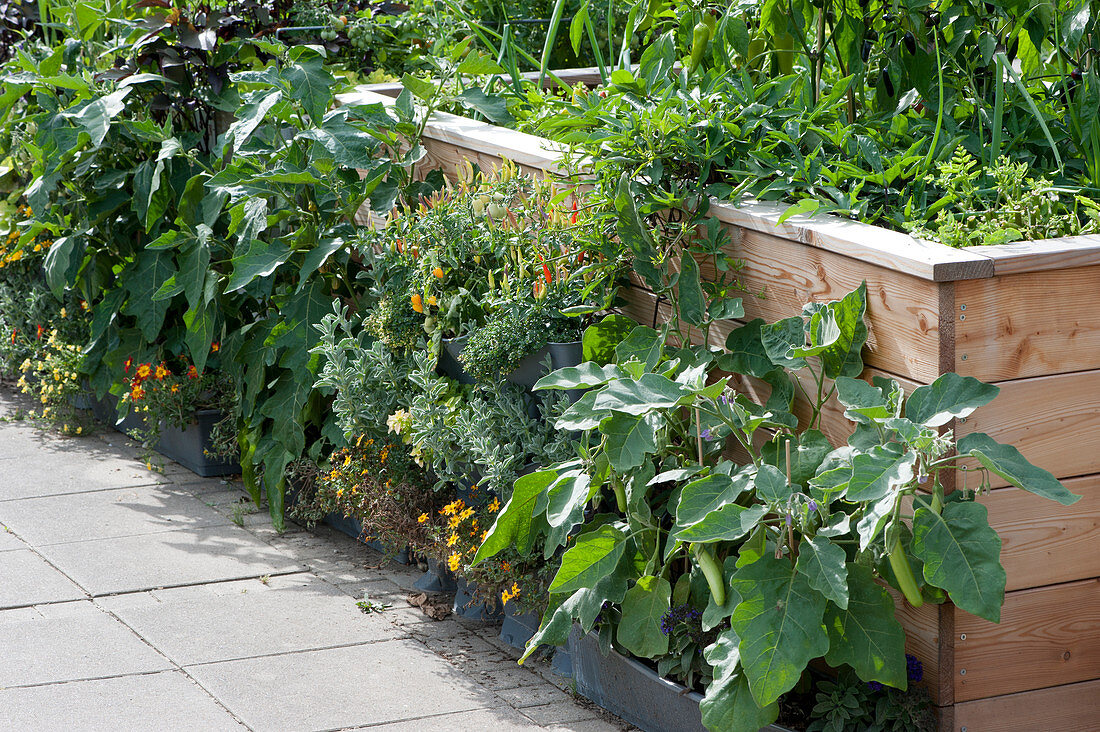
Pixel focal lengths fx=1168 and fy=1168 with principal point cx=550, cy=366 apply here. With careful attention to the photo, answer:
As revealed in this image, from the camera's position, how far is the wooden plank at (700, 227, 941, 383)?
2373mm

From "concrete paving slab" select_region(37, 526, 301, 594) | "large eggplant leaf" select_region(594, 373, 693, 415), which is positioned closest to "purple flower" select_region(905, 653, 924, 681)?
"large eggplant leaf" select_region(594, 373, 693, 415)

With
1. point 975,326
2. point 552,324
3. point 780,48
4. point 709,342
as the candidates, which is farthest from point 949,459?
Answer: point 780,48

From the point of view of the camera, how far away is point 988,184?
9.21 feet

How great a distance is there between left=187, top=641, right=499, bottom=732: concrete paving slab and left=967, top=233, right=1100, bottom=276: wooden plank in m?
1.63

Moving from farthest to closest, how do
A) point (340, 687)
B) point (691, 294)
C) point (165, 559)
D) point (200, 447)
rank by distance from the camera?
1. point (200, 447)
2. point (165, 559)
3. point (340, 687)
4. point (691, 294)

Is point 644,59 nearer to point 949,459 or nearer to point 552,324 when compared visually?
point 552,324

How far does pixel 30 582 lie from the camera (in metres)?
3.66

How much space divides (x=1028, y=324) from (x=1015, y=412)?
18 cm

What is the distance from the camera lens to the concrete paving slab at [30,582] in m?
3.54

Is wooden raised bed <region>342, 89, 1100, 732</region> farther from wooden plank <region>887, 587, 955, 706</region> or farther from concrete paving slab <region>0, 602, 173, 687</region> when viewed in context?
concrete paving slab <region>0, 602, 173, 687</region>

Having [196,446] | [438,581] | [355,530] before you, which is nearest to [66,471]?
[196,446]

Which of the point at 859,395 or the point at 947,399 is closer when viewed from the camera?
the point at 947,399

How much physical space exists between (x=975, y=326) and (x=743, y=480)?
0.56 meters

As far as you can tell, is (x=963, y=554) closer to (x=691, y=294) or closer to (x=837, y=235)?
(x=837, y=235)
